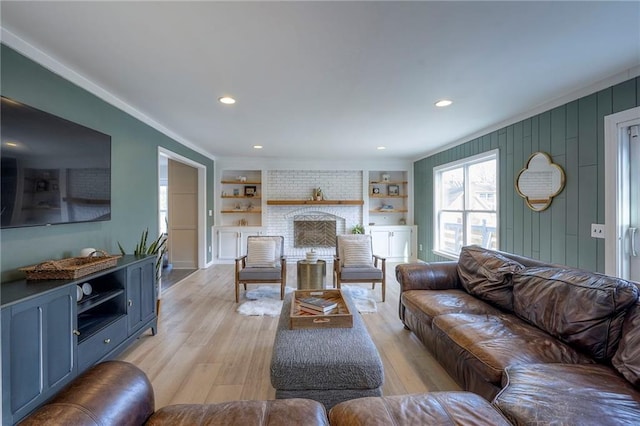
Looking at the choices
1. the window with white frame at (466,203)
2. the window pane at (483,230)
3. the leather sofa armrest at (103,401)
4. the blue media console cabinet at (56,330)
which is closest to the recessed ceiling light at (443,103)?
the window with white frame at (466,203)

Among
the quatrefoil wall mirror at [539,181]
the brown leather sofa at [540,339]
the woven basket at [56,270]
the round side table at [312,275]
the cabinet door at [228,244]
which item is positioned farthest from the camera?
the cabinet door at [228,244]

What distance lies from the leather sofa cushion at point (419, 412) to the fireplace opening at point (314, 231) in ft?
17.1

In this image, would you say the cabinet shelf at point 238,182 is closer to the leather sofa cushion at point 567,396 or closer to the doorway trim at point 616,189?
the doorway trim at point 616,189

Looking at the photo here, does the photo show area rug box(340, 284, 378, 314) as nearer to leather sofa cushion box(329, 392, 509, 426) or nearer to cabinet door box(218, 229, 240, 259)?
leather sofa cushion box(329, 392, 509, 426)

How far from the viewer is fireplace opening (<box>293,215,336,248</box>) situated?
6344 millimetres

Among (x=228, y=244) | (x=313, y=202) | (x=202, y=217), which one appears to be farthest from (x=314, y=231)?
(x=202, y=217)

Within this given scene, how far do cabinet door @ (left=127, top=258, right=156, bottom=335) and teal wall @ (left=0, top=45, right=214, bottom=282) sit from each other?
1.60ft

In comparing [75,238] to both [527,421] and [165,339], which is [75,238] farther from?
[527,421]

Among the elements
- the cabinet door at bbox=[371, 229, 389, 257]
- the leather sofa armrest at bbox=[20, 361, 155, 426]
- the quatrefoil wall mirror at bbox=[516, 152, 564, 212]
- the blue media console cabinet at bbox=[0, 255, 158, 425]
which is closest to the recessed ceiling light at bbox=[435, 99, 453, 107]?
the quatrefoil wall mirror at bbox=[516, 152, 564, 212]

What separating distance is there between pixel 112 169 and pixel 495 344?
3558 millimetres

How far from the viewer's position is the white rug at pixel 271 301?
3266mm

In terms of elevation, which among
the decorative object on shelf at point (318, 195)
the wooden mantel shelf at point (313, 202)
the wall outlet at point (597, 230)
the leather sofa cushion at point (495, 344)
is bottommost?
the leather sofa cushion at point (495, 344)

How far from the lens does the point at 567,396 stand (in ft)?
3.81

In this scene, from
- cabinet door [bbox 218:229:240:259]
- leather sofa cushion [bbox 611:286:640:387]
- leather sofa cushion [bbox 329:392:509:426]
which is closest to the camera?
leather sofa cushion [bbox 329:392:509:426]
